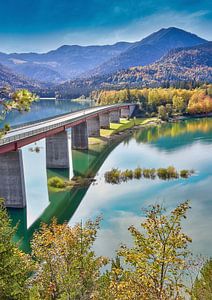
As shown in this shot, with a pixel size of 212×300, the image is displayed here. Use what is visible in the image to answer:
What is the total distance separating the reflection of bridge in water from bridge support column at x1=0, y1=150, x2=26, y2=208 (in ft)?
4.50

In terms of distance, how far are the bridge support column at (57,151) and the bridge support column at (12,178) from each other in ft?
65.3

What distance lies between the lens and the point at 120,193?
46531 millimetres

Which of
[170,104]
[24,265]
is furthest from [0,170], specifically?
[170,104]

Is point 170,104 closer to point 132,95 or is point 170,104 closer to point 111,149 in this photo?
point 132,95

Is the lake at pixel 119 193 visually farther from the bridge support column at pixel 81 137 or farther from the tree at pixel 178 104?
the tree at pixel 178 104

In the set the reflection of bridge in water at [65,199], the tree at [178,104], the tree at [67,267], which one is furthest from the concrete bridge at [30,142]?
the tree at [178,104]

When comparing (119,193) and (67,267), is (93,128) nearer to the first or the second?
(119,193)

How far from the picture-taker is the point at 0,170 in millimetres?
41719

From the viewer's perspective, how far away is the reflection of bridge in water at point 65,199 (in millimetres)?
37625

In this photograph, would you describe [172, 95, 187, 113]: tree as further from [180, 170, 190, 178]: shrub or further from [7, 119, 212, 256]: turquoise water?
[180, 170, 190, 178]: shrub

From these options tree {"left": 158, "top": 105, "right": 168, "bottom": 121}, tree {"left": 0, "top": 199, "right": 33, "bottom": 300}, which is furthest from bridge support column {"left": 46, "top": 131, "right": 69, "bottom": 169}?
tree {"left": 158, "top": 105, "right": 168, "bottom": 121}

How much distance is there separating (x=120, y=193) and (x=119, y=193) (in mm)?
125

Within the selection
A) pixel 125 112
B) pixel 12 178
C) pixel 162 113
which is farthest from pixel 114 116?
pixel 12 178

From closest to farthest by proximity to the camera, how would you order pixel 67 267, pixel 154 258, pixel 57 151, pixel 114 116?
pixel 154 258 → pixel 67 267 → pixel 57 151 → pixel 114 116
